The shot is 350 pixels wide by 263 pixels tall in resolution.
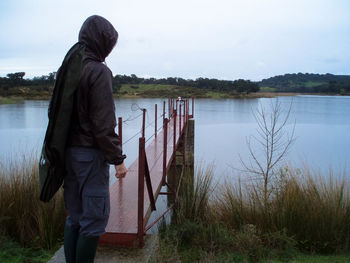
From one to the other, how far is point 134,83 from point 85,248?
4658 centimetres

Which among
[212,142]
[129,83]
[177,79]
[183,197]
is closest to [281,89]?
[177,79]

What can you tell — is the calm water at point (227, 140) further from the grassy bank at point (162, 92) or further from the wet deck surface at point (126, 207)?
the grassy bank at point (162, 92)

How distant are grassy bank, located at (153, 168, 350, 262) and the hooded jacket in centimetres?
204

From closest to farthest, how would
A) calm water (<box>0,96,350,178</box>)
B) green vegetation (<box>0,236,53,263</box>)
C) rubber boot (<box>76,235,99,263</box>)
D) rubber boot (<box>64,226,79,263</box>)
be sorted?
rubber boot (<box>76,235,99,263</box>), rubber boot (<box>64,226,79,263</box>), green vegetation (<box>0,236,53,263</box>), calm water (<box>0,96,350,178</box>)

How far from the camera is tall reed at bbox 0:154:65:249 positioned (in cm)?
357

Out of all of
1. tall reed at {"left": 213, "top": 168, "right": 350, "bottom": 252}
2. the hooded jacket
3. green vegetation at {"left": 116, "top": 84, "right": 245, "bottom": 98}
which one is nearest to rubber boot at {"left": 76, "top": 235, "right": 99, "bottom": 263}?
the hooded jacket

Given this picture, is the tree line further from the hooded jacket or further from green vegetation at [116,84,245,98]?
the hooded jacket

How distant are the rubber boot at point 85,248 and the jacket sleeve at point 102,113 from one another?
0.45 meters

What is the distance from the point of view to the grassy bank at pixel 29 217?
3553mm

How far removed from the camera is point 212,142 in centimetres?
1492

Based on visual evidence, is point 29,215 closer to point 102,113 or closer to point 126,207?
point 126,207

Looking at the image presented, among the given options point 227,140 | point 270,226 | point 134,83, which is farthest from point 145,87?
point 270,226

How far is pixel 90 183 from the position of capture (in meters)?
1.72

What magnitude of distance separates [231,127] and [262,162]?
9590 millimetres
